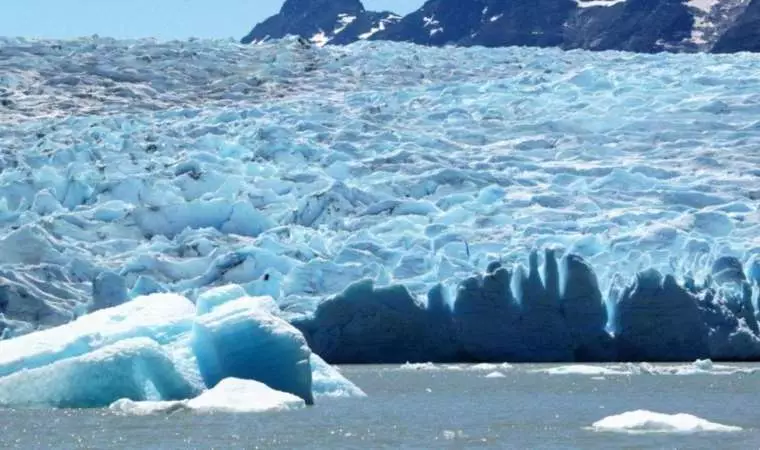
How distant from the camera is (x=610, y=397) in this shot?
1394cm

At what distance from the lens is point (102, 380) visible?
1263 centimetres

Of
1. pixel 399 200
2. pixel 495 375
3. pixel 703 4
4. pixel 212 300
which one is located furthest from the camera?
pixel 703 4

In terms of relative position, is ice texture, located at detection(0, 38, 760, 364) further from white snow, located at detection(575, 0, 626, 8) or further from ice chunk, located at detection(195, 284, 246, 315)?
white snow, located at detection(575, 0, 626, 8)

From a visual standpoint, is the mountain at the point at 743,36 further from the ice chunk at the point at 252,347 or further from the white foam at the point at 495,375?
the ice chunk at the point at 252,347

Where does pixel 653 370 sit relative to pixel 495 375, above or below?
below

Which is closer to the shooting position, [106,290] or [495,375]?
[495,375]

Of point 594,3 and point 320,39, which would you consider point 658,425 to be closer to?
point 594,3

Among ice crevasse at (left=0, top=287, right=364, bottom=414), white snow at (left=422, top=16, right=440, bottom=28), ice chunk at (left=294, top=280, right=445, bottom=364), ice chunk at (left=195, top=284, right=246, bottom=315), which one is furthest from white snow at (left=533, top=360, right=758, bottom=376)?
white snow at (left=422, top=16, right=440, bottom=28)

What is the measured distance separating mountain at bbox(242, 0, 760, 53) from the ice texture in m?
27.5

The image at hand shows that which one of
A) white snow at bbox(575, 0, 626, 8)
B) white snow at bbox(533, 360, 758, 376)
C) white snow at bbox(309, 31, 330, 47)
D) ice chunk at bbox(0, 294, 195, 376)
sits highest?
white snow at bbox(575, 0, 626, 8)

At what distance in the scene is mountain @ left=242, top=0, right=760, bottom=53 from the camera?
61.5 m

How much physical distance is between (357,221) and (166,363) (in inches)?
369

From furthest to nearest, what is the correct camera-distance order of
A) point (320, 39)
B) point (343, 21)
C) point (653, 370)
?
point (343, 21)
point (320, 39)
point (653, 370)

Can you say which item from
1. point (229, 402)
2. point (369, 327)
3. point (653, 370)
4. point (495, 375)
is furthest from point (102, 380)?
point (653, 370)
